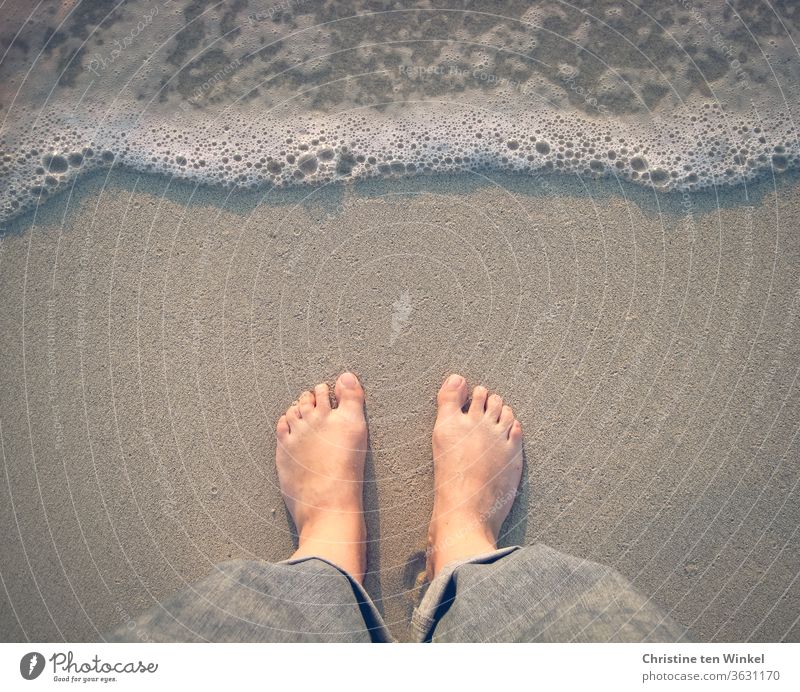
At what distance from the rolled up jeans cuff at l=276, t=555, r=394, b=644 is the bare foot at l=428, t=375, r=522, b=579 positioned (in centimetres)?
31

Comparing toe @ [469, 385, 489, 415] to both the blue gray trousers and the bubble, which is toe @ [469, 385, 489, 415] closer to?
the blue gray trousers

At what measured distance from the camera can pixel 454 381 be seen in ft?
8.59

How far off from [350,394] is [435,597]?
89cm

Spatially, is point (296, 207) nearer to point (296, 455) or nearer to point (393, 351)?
point (393, 351)

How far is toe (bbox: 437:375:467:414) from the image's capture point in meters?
2.62

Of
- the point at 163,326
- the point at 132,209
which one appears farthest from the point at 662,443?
the point at 132,209

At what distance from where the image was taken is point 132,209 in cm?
270

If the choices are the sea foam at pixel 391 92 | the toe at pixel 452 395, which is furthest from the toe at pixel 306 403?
the sea foam at pixel 391 92

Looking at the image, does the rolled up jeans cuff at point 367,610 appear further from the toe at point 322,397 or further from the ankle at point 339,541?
the toe at point 322,397

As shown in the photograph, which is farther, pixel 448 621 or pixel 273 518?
pixel 273 518

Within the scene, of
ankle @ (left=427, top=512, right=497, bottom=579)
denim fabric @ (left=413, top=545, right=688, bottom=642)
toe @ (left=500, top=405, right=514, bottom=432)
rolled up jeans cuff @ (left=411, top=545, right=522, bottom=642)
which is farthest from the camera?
toe @ (left=500, top=405, right=514, bottom=432)

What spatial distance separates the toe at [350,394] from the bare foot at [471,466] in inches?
13.8

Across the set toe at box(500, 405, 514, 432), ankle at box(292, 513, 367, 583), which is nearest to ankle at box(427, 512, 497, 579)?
ankle at box(292, 513, 367, 583)
